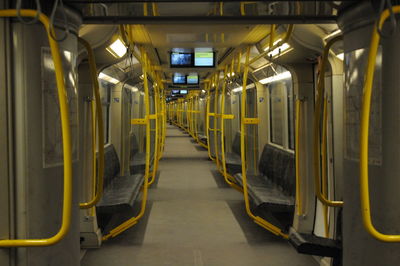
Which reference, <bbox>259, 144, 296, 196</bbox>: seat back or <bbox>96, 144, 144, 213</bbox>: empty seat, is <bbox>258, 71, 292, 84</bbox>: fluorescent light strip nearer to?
<bbox>259, 144, 296, 196</bbox>: seat back

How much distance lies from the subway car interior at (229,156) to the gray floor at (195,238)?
31mm

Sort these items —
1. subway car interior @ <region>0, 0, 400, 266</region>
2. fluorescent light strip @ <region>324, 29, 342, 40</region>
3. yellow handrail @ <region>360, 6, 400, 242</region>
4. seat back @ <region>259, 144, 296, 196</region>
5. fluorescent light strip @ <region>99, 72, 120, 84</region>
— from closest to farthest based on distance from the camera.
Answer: yellow handrail @ <region>360, 6, 400, 242</region>
subway car interior @ <region>0, 0, 400, 266</region>
fluorescent light strip @ <region>324, 29, 342, 40</region>
seat back @ <region>259, 144, 296, 196</region>
fluorescent light strip @ <region>99, 72, 120, 84</region>

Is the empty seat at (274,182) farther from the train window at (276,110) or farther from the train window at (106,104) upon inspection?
the train window at (106,104)

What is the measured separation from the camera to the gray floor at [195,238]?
185 inches

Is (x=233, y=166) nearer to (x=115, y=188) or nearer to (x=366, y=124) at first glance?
(x=115, y=188)

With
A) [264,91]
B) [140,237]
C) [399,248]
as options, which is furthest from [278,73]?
[399,248]

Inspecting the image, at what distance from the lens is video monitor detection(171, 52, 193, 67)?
7.44 metres

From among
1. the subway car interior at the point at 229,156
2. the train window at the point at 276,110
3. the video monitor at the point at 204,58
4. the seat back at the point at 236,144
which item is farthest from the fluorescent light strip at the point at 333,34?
the seat back at the point at 236,144

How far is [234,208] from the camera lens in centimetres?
717

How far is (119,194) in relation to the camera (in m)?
5.89

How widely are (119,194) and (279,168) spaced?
2.45 meters

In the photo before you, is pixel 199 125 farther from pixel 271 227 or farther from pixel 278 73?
pixel 271 227

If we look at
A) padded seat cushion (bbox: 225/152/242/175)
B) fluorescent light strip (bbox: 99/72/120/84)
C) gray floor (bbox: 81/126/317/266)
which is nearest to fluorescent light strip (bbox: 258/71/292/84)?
padded seat cushion (bbox: 225/152/242/175)

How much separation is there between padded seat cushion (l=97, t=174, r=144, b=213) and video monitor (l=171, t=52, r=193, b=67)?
1993 millimetres
